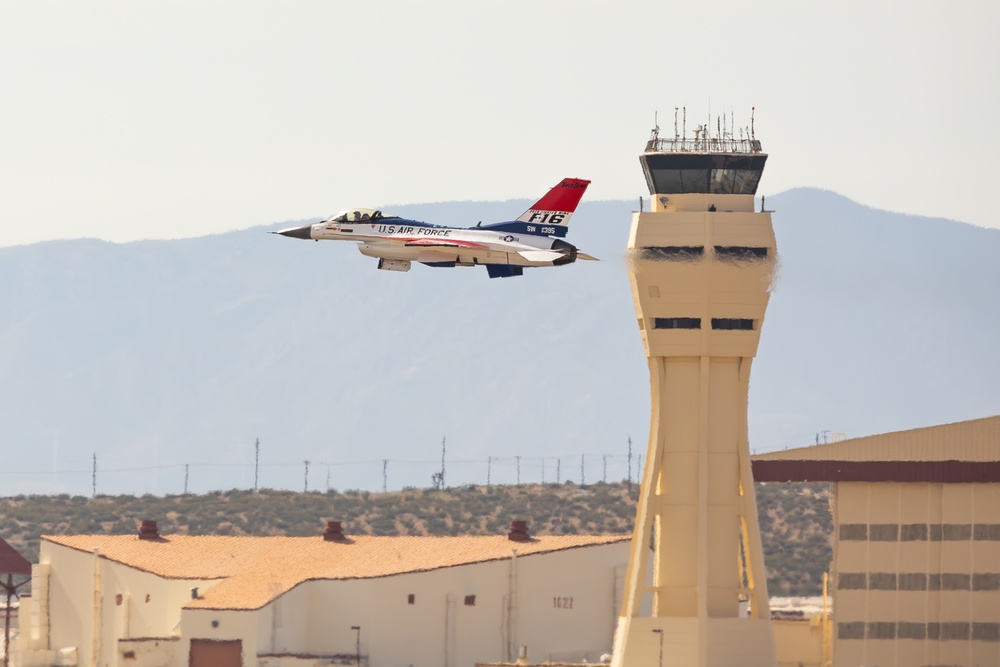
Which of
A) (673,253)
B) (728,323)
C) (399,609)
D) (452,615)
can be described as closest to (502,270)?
(673,253)

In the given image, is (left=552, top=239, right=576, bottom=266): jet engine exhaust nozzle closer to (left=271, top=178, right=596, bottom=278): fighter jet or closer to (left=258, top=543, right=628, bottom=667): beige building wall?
(left=271, top=178, right=596, bottom=278): fighter jet

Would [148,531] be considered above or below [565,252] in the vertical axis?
below

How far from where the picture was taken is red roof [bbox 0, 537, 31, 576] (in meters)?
107

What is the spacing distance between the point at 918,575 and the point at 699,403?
13243mm

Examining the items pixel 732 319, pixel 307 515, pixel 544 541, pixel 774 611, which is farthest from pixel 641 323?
pixel 307 515

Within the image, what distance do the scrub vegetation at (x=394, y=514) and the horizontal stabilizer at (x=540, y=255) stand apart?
70121 mm

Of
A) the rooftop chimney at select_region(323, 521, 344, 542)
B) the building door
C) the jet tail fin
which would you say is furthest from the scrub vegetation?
the jet tail fin

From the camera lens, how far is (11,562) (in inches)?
4242

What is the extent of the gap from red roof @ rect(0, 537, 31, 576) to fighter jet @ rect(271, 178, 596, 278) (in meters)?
28.0

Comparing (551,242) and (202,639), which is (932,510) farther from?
(202,639)

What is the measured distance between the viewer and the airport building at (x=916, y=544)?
8806 cm

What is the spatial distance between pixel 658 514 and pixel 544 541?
1898 centimetres

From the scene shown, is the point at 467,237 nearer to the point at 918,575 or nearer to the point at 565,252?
the point at 565,252

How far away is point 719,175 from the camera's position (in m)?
83.2
